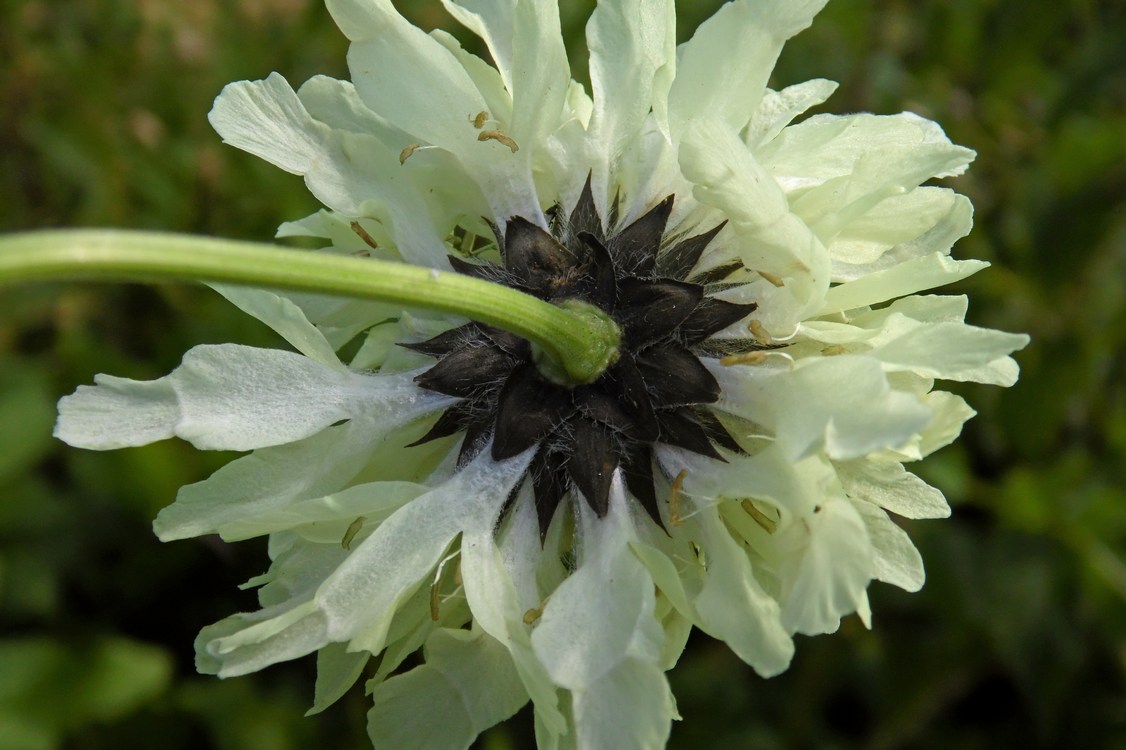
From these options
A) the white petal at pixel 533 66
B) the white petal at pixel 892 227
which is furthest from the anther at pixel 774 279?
the white petal at pixel 533 66

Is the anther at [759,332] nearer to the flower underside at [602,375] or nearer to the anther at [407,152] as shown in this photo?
the flower underside at [602,375]

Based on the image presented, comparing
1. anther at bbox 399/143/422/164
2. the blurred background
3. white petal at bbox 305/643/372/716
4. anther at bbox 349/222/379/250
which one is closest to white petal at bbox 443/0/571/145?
anther at bbox 399/143/422/164

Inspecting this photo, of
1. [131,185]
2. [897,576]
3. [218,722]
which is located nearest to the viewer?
[897,576]

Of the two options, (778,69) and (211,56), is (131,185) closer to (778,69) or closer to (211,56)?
(211,56)

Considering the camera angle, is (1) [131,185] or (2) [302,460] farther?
(1) [131,185]

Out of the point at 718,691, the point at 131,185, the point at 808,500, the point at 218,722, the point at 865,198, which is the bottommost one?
the point at 718,691

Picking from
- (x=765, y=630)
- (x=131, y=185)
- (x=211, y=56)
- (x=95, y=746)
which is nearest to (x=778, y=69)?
(x=211, y=56)

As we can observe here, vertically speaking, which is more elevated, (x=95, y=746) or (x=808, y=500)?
(x=808, y=500)

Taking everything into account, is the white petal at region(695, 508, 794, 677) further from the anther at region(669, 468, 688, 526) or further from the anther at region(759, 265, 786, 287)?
the anther at region(759, 265, 786, 287)
